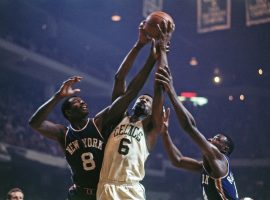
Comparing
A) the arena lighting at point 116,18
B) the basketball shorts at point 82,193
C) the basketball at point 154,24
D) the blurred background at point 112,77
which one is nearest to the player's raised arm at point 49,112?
the basketball shorts at point 82,193

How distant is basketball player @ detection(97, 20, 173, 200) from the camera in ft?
14.5

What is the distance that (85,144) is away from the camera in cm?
476

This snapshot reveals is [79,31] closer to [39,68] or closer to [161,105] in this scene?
[39,68]

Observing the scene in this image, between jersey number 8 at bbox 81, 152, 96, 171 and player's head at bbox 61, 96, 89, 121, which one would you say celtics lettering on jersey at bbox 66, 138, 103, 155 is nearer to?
jersey number 8 at bbox 81, 152, 96, 171

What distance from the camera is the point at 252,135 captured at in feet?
75.7

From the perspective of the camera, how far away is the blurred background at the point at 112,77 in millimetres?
17031

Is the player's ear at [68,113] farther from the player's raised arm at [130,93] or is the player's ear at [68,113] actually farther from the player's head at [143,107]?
the player's head at [143,107]

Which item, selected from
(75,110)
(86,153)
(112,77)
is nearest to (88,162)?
(86,153)

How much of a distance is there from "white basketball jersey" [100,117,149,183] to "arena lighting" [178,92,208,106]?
832 inches

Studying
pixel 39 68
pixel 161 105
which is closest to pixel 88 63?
pixel 39 68

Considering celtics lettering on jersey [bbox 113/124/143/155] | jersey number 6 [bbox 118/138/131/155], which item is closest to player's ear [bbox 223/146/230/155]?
celtics lettering on jersey [bbox 113/124/143/155]

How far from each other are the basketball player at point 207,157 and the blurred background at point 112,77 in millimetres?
7980

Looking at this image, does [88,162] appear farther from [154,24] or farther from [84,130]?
[154,24]

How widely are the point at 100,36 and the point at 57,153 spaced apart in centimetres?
765
